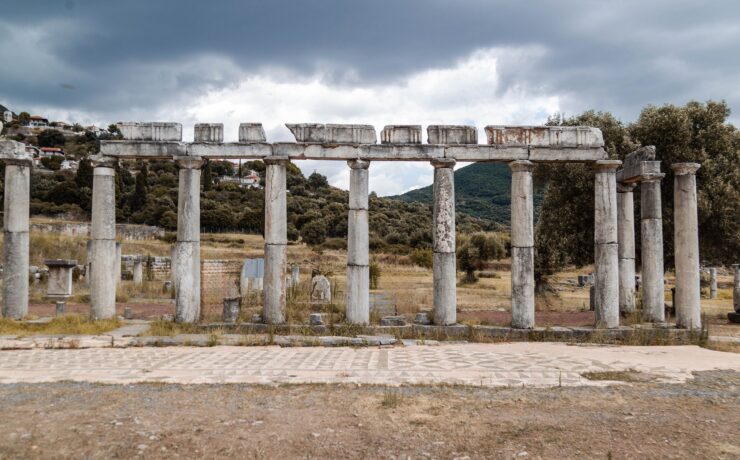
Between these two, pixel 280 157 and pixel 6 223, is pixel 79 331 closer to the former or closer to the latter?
pixel 6 223

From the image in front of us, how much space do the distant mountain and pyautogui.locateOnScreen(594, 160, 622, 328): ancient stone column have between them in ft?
225

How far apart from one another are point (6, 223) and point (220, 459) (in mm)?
12523

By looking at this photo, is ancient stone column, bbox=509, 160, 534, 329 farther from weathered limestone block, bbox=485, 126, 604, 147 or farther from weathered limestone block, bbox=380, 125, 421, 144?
weathered limestone block, bbox=380, 125, 421, 144

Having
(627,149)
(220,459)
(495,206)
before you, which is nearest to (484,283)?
(627,149)

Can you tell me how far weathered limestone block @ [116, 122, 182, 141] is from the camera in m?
14.5

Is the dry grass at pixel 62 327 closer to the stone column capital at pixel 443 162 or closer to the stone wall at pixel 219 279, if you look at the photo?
the stone wall at pixel 219 279

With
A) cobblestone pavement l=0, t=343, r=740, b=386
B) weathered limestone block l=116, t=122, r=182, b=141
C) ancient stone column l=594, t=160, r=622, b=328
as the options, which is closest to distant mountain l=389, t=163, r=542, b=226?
ancient stone column l=594, t=160, r=622, b=328

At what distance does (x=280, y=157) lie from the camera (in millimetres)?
14273

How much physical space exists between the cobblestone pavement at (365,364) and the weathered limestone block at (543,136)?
5452 millimetres

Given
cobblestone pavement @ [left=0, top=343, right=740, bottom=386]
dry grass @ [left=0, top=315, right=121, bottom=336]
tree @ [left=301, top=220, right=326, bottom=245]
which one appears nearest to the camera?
cobblestone pavement @ [left=0, top=343, right=740, bottom=386]

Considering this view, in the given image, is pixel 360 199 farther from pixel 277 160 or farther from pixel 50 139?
pixel 50 139

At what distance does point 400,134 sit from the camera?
567 inches

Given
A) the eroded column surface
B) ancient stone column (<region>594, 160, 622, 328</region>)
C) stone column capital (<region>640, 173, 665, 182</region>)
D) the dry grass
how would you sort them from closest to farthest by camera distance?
the dry grass < ancient stone column (<region>594, 160, 622, 328</region>) < the eroded column surface < stone column capital (<region>640, 173, 665, 182</region>)

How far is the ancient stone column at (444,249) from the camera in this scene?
→ 14.0 meters
